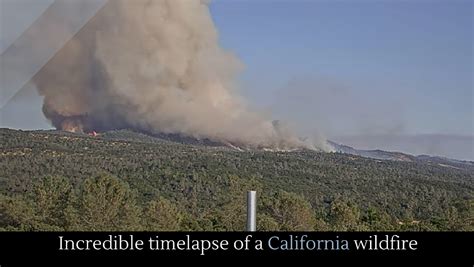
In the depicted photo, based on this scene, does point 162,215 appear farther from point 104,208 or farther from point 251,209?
point 251,209

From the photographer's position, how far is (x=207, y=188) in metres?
20.4

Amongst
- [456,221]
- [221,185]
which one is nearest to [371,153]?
[221,185]

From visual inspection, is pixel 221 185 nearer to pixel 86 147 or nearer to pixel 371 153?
pixel 86 147

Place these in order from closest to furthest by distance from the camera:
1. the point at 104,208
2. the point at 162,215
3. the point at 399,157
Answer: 1. the point at 104,208
2. the point at 162,215
3. the point at 399,157

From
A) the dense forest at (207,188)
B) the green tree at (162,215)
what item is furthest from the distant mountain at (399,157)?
the green tree at (162,215)

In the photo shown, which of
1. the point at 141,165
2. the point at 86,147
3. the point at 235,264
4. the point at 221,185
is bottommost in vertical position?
the point at 235,264

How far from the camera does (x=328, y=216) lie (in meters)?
11.4

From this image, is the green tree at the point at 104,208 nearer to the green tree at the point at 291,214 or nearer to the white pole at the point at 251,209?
the green tree at the point at 291,214

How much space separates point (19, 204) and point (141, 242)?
8643 millimetres

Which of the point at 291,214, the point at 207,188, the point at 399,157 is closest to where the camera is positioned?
the point at 291,214

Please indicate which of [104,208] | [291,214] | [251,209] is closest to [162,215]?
[104,208]

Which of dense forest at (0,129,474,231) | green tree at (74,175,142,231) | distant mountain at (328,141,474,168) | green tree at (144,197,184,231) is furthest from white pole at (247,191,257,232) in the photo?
distant mountain at (328,141,474,168)

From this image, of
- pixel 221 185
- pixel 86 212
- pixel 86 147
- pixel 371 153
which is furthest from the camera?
pixel 371 153

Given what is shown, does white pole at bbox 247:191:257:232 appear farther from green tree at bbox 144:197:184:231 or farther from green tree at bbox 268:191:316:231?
green tree at bbox 144:197:184:231
